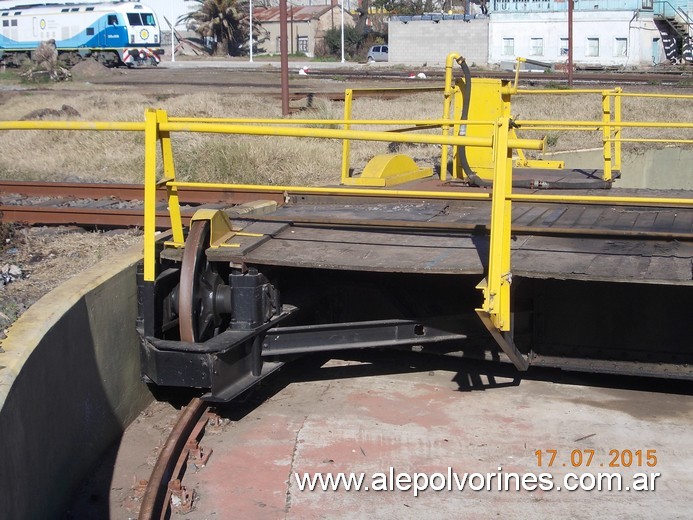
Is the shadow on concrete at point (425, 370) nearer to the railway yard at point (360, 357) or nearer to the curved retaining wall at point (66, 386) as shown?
the railway yard at point (360, 357)

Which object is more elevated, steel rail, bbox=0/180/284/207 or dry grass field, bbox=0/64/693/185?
dry grass field, bbox=0/64/693/185

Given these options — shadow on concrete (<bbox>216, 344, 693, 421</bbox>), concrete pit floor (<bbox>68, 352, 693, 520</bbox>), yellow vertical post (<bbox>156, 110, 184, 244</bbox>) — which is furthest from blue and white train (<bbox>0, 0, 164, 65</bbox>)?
concrete pit floor (<bbox>68, 352, 693, 520</bbox>)

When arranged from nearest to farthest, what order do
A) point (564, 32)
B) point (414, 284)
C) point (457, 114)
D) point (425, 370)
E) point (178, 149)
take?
point (414, 284)
point (425, 370)
point (457, 114)
point (178, 149)
point (564, 32)

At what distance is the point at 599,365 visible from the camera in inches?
218

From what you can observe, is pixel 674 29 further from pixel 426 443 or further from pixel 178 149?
pixel 426 443

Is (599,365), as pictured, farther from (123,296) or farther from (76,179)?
(76,179)

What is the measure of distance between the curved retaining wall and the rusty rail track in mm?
3030

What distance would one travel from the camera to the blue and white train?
164ft

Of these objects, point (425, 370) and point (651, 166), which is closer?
point (425, 370)

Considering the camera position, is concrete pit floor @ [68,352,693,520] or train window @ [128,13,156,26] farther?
train window @ [128,13,156,26]

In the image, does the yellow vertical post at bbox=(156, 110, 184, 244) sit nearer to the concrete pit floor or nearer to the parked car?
the concrete pit floor

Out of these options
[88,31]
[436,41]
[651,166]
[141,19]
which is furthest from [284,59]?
[436,41]

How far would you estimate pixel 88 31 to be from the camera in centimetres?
5053

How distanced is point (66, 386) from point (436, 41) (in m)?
55.8
